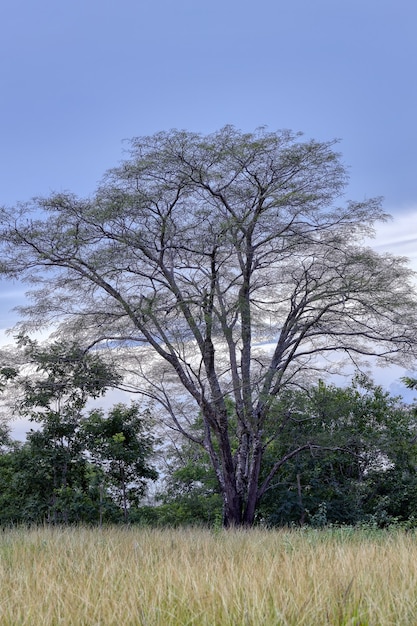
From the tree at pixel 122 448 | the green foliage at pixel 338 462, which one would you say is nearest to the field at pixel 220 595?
the tree at pixel 122 448

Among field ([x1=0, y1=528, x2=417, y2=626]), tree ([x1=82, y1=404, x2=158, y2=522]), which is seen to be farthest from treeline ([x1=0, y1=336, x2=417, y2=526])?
field ([x1=0, y1=528, x2=417, y2=626])

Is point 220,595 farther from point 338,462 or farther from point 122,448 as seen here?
point 338,462

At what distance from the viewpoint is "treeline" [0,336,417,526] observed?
15.2 metres

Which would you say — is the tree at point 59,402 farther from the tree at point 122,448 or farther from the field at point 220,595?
the field at point 220,595

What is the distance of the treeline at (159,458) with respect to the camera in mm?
15156

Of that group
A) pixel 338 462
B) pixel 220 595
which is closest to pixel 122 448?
pixel 338 462

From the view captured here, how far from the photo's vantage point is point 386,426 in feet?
57.8

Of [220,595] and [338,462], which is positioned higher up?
[338,462]

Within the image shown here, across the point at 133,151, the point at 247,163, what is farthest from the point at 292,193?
the point at 133,151

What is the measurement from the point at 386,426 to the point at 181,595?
14.3 m

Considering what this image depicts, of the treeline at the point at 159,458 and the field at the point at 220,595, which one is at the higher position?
the treeline at the point at 159,458

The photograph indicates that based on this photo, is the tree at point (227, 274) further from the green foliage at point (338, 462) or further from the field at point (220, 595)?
the field at point (220, 595)

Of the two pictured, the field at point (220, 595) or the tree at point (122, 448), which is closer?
the field at point (220, 595)

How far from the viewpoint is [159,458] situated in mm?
16516
